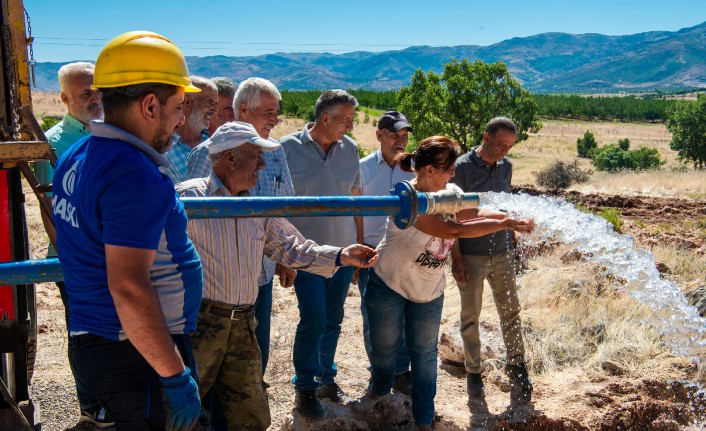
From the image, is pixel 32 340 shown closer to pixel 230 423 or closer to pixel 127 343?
pixel 230 423

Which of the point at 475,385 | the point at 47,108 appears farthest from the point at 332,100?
the point at 47,108

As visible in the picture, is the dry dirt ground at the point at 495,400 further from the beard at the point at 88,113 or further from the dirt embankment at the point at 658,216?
the dirt embankment at the point at 658,216

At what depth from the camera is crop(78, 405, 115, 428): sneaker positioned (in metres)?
3.30

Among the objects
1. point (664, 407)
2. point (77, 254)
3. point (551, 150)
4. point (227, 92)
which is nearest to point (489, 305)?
point (664, 407)

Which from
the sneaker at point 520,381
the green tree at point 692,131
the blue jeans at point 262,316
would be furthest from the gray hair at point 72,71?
the green tree at point 692,131

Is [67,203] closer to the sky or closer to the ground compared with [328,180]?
closer to the sky

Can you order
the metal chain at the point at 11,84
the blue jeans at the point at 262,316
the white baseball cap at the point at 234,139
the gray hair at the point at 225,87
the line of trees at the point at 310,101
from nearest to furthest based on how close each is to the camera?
the white baseball cap at the point at 234,139 → the metal chain at the point at 11,84 → the blue jeans at the point at 262,316 → the gray hair at the point at 225,87 → the line of trees at the point at 310,101

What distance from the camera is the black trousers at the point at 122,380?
5.58 feet

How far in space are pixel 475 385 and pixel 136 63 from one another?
3250mm

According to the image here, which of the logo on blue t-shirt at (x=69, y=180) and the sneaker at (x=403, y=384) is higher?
the logo on blue t-shirt at (x=69, y=180)

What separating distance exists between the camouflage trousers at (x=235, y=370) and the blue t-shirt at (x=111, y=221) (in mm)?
762

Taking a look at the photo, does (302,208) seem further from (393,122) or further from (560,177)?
(560,177)

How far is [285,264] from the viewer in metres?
2.80

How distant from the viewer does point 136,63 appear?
1.61m
